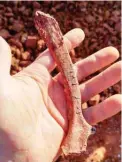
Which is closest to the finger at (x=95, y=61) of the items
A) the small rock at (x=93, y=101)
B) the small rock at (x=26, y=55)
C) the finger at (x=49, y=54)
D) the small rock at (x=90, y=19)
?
the finger at (x=49, y=54)

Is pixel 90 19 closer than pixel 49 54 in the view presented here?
No

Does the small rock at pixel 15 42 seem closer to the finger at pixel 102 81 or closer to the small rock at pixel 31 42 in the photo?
the small rock at pixel 31 42

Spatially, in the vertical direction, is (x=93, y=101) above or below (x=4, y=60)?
below

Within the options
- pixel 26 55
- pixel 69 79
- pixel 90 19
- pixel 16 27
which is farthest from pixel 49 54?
pixel 90 19

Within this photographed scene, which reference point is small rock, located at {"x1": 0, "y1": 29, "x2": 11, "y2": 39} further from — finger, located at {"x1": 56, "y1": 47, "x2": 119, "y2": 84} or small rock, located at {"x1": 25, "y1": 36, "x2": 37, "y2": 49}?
finger, located at {"x1": 56, "y1": 47, "x2": 119, "y2": 84}

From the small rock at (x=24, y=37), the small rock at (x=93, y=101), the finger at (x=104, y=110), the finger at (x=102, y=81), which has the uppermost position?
the small rock at (x=24, y=37)

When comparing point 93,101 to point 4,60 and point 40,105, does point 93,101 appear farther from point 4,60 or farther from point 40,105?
point 4,60

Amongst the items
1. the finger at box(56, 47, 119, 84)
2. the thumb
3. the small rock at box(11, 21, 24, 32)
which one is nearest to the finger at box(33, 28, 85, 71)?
the finger at box(56, 47, 119, 84)
